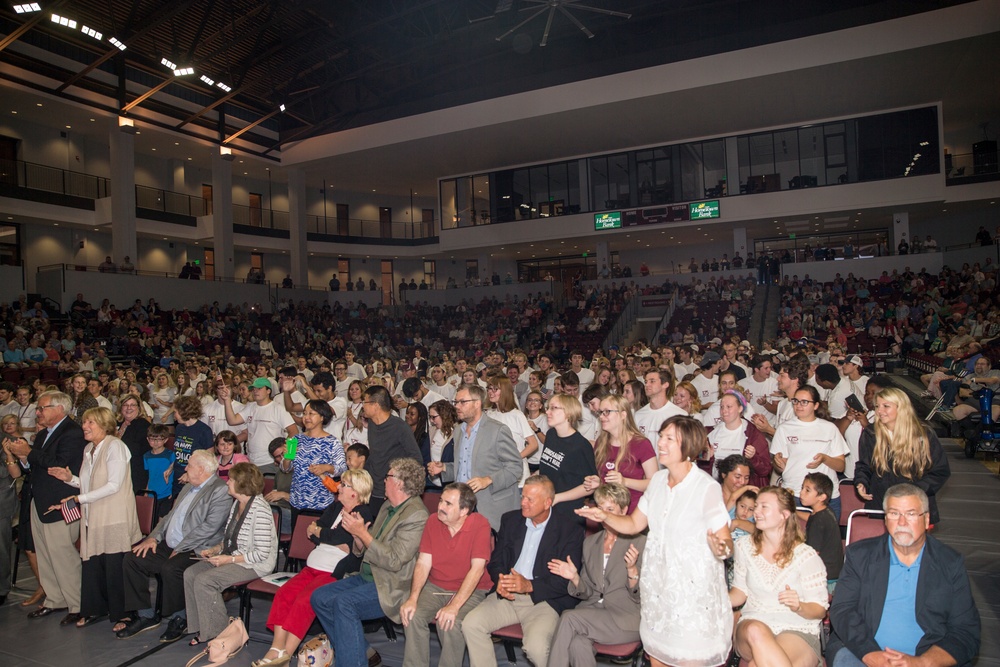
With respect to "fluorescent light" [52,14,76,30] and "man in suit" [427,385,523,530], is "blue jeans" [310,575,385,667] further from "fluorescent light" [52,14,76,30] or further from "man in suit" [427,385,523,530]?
"fluorescent light" [52,14,76,30]

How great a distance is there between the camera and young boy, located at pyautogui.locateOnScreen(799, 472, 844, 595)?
3928mm

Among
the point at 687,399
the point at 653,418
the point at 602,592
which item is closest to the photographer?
the point at 602,592

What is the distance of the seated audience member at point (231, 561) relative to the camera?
4.79 metres

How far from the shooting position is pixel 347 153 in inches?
1067

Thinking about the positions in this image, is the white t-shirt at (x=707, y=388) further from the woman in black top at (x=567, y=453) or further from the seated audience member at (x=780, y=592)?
the seated audience member at (x=780, y=592)

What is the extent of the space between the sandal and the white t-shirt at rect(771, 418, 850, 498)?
377cm

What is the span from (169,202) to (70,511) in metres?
26.5

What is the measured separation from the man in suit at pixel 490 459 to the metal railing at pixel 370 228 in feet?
100

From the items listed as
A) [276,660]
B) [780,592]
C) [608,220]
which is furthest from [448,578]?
[608,220]

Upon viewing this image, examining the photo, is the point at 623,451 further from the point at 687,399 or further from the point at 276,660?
the point at 276,660

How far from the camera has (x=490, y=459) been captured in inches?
193

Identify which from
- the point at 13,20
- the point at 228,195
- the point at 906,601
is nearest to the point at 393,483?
the point at 906,601

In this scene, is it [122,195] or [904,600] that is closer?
[904,600]

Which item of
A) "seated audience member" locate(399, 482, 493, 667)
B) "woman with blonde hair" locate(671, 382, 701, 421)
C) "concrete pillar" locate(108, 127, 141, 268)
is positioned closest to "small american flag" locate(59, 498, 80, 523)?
"seated audience member" locate(399, 482, 493, 667)
